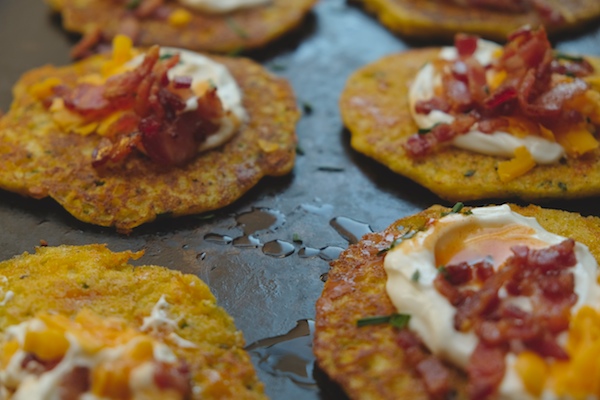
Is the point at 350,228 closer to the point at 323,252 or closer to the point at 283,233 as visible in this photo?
the point at 323,252

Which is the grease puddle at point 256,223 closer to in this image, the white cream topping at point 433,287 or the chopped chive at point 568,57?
the white cream topping at point 433,287

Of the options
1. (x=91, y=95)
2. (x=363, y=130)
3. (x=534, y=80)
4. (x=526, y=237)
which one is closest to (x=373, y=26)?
(x=363, y=130)

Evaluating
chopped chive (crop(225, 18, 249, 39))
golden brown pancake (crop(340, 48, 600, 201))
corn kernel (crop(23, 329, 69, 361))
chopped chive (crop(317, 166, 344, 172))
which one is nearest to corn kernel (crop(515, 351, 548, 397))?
golden brown pancake (crop(340, 48, 600, 201))

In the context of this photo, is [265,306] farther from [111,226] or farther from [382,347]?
[111,226]

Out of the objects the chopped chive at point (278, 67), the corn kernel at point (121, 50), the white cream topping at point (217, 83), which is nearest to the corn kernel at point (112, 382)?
the white cream topping at point (217, 83)

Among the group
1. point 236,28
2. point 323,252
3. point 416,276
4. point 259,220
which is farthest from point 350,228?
point 236,28

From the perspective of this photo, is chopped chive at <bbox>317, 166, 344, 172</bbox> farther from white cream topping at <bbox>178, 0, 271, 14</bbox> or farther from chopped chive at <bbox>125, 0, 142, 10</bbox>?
chopped chive at <bbox>125, 0, 142, 10</bbox>
